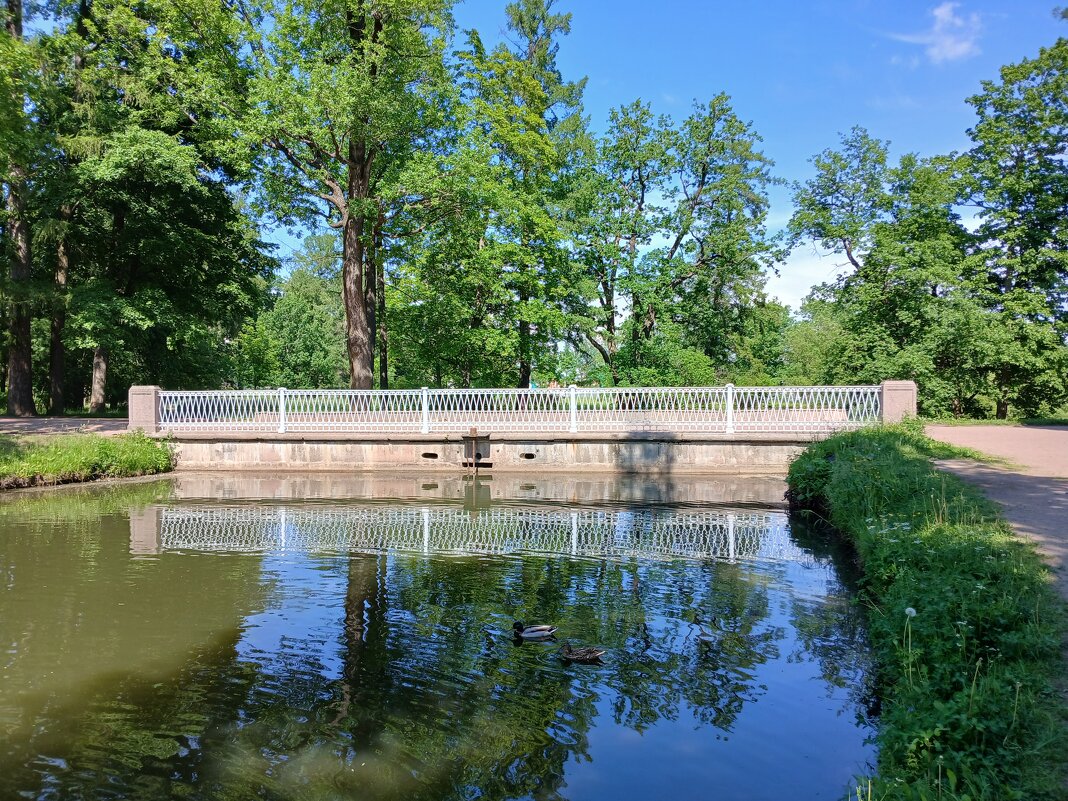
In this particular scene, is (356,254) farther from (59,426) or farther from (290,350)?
(290,350)

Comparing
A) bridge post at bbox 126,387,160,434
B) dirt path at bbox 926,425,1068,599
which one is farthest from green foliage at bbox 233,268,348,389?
dirt path at bbox 926,425,1068,599

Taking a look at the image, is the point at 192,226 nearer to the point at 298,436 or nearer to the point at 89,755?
the point at 298,436

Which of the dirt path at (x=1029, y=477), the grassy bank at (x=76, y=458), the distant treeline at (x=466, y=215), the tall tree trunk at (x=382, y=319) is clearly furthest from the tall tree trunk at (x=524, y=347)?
the dirt path at (x=1029, y=477)

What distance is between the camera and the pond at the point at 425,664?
13.0ft

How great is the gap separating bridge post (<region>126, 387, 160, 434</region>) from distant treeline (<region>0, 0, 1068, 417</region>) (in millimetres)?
4954

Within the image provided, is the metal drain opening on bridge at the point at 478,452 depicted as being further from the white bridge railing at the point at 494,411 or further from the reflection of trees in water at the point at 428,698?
the reflection of trees in water at the point at 428,698

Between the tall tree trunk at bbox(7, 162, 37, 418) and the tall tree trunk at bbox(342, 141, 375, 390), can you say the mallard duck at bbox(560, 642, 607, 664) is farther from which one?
the tall tree trunk at bbox(7, 162, 37, 418)

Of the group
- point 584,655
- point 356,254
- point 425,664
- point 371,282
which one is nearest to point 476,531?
point 425,664

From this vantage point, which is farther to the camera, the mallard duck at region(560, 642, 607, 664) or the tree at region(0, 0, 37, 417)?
the tree at region(0, 0, 37, 417)

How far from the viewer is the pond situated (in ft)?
13.0

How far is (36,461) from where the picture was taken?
1420 centimetres

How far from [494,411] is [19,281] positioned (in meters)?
16.4

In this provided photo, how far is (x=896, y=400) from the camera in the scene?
15766 millimetres

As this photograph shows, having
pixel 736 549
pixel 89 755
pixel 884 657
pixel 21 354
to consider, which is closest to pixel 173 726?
pixel 89 755
